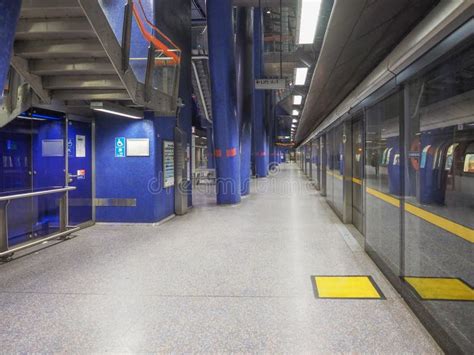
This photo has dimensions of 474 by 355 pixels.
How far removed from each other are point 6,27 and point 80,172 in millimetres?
4301

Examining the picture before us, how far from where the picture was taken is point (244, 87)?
1120cm

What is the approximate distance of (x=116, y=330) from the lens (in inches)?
92.3

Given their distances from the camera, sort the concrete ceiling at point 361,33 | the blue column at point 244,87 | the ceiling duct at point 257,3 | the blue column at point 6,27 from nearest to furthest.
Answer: the blue column at point 6,27 → the concrete ceiling at point 361,33 → the ceiling duct at point 257,3 → the blue column at point 244,87

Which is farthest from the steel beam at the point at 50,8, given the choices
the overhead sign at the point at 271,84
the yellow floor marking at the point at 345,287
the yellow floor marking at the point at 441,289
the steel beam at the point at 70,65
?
the overhead sign at the point at 271,84

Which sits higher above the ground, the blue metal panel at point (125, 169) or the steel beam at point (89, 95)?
the steel beam at point (89, 95)

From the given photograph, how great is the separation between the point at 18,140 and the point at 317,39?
4.49 meters

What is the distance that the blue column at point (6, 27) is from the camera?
78.4 inches

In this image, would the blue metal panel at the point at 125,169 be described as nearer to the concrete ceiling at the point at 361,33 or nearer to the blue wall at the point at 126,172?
the blue wall at the point at 126,172

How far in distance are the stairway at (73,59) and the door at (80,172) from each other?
0.49 meters

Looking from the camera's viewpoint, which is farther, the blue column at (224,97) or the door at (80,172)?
the blue column at (224,97)

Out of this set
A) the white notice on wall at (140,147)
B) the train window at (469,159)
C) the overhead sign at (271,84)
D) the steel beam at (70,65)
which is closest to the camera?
the steel beam at (70,65)

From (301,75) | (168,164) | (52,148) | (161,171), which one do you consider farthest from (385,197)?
(52,148)

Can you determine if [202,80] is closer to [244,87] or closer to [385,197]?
[244,87]

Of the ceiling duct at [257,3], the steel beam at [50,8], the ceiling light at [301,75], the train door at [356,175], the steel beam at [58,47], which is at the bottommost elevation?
the train door at [356,175]
